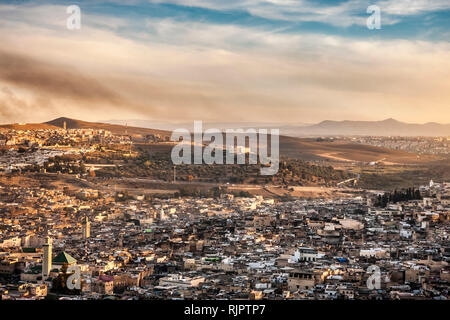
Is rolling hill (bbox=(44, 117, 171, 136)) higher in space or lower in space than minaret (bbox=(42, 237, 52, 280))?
higher

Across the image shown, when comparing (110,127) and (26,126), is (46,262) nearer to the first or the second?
(26,126)

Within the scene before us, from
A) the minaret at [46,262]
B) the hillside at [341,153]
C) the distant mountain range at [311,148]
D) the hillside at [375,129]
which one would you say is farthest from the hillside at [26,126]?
the hillside at [375,129]

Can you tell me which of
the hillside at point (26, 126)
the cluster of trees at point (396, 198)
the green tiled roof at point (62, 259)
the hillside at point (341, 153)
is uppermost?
the hillside at point (26, 126)

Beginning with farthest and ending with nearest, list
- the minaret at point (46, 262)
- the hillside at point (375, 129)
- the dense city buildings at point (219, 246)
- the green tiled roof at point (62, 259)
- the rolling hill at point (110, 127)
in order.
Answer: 1. the hillside at point (375, 129)
2. the rolling hill at point (110, 127)
3. the green tiled roof at point (62, 259)
4. the minaret at point (46, 262)
5. the dense city buildings at point (219, 246)

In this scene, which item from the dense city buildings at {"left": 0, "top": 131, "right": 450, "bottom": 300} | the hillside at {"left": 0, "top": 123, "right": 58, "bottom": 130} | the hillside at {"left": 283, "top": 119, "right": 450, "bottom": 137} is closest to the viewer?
the dense city buildings at {"left": 0, "top": 131, "right": 450, "bottom": 300}

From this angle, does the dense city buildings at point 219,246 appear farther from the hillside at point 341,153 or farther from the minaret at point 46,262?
the hillside at point 341,153

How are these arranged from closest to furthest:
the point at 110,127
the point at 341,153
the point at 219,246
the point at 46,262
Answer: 1. the point at 46,262
2. the point at 219,246
3. the point at 341,153
4. the point at 110,127

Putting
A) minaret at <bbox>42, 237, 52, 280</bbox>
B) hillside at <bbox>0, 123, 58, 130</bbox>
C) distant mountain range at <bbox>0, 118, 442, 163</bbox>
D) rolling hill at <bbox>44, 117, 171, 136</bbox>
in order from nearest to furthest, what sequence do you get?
minaret at <bbox>42, 237, 52, 280</bbox>, hillside at <bbox>0, 123, 58, 130</bbox>, distant mountain range at <bbox>0, 118, 442, 163</bbox>, rolling hill at <bbox>44, 117, 171, 136</bbox>

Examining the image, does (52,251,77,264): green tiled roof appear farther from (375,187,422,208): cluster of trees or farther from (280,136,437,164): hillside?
(280,136,437,164): hillside

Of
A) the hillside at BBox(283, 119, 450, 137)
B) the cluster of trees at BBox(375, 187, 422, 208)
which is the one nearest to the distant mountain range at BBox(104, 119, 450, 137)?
the hillside at BBox(283, 119, 450, 137)

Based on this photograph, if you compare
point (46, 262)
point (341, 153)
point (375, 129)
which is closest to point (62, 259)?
point (46, 262)

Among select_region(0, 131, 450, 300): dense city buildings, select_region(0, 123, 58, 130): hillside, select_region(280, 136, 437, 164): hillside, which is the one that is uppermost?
select_region(0, 123, 58, 130): hillside
